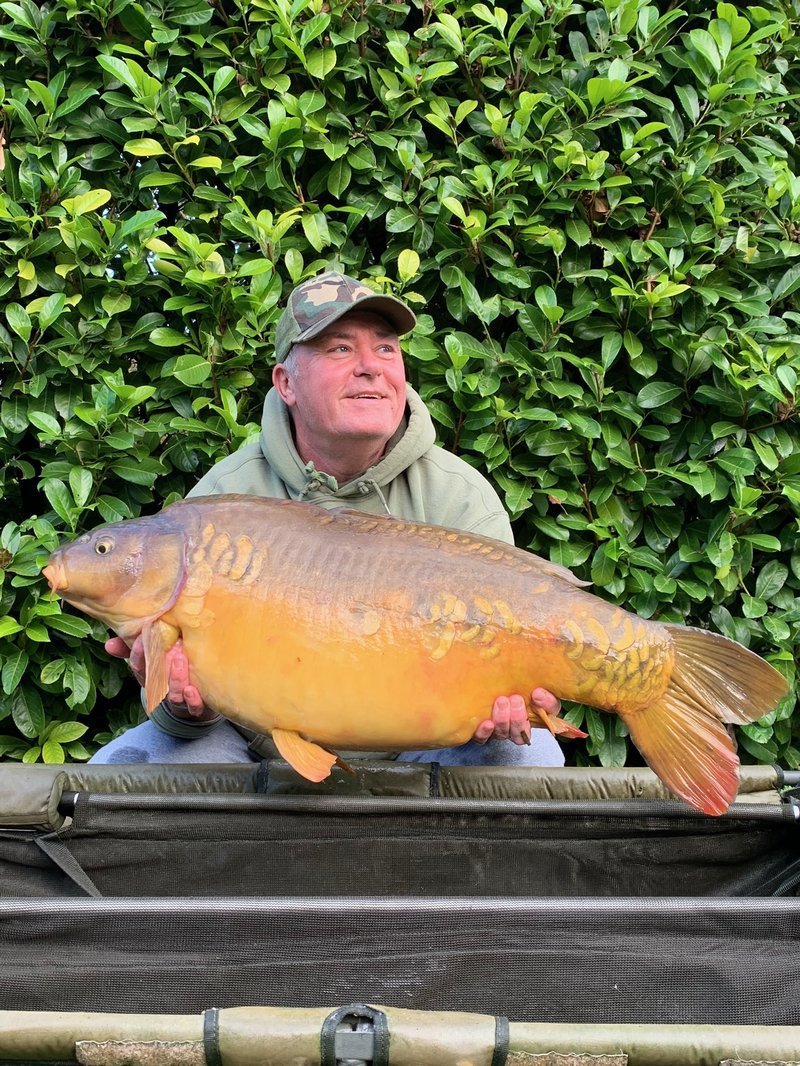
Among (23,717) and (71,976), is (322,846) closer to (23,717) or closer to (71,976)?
(71,976)

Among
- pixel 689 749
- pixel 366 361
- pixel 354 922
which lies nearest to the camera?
pixel 354 922

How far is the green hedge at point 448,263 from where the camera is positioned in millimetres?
1983

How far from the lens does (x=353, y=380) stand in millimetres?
1636

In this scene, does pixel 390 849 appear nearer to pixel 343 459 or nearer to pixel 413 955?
pixel 413 955

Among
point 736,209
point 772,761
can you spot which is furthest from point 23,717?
point 736,209

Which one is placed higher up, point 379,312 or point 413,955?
point 379,312

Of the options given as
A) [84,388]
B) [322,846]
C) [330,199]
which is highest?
[330,199]

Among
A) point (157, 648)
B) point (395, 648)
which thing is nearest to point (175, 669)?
point (157, 648)

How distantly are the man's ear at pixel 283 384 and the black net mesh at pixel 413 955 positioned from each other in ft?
2.89

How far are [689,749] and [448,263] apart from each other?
3.91 feet

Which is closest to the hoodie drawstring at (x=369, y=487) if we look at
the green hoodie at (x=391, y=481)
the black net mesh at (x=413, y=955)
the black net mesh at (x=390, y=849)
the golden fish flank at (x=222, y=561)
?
the green hoodie at (x=391, y=481)

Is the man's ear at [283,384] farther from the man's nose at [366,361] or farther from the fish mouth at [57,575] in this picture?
the fish mouth at [57,575]

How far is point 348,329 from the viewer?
1.65 m

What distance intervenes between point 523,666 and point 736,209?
50.3 inches
